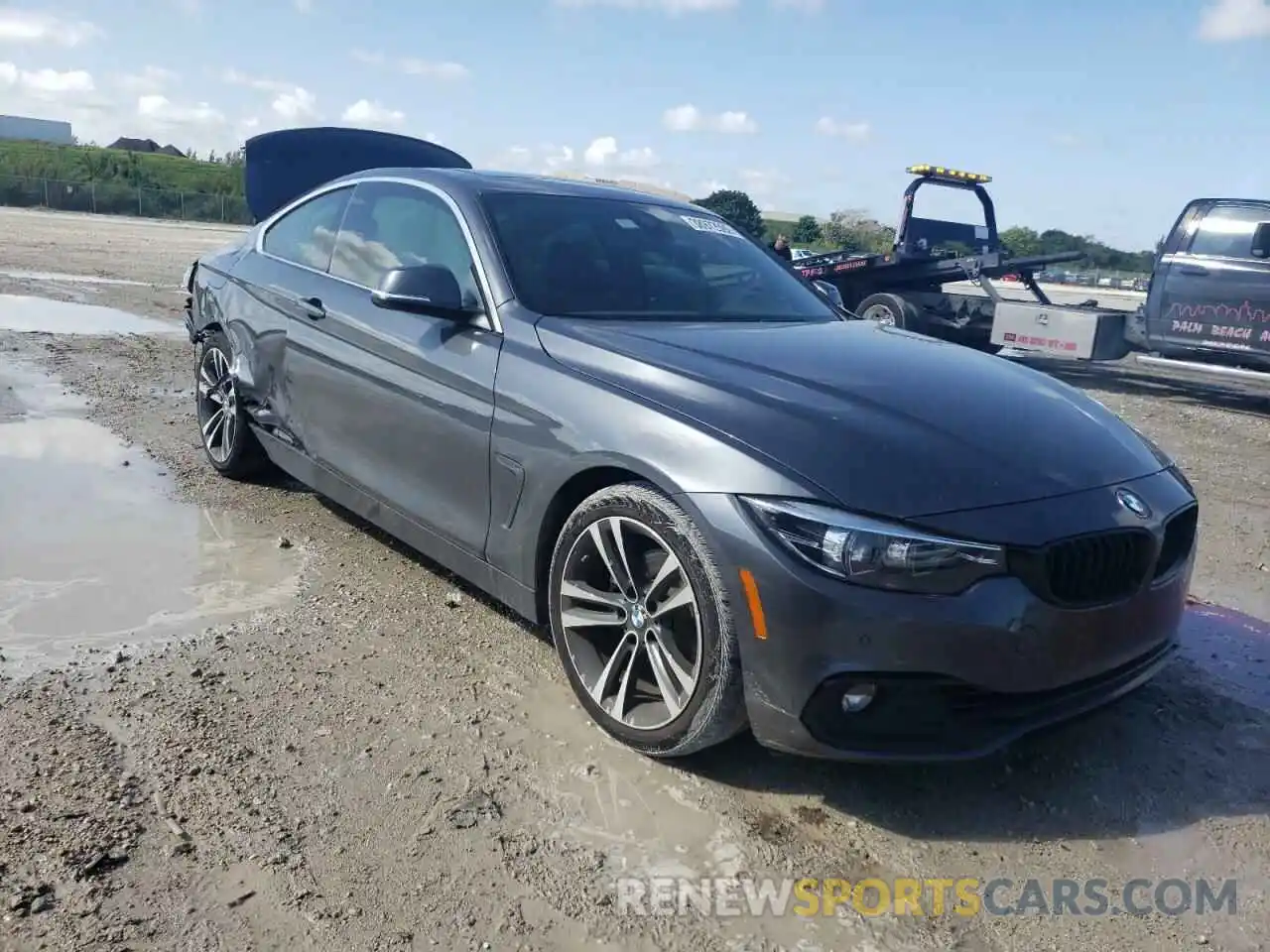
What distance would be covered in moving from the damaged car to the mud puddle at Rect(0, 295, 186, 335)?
680cm

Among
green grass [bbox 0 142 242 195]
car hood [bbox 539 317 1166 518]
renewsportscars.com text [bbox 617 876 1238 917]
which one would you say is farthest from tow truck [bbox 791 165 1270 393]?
green grass [bbox 0 142 242 195]

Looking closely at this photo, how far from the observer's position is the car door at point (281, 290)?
4.65 meters

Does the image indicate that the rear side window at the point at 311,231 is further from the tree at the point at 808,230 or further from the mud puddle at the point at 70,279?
the tree at the point at 808,230

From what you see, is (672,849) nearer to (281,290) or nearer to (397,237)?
(397,237)

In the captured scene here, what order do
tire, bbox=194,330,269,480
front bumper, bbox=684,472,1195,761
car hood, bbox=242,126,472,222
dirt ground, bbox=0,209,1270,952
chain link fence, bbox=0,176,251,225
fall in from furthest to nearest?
chain link fence, bbox=0,176,251,225 < car hood, bbox=242,126,472,222 < tire, bbox=194,330,269,480 < front bumper, bbox=684,472,1195,761 < dirt ground, bbox=0,209,1270,952

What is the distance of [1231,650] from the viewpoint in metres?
4.03

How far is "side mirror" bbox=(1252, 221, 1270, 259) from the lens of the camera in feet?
32.5

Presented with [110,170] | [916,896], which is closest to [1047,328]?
[916,896]

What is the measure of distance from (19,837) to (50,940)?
41 centimetres

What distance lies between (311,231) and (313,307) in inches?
24.5

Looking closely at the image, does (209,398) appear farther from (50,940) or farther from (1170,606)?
(1170,606)

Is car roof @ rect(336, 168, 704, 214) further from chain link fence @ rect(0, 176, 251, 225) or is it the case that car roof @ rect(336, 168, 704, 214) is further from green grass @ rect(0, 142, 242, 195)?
green grass @ rect(0, 142, 242, 195)

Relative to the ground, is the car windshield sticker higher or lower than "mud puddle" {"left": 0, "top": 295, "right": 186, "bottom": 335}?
higher

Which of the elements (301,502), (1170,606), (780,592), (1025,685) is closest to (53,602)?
(301,502)
